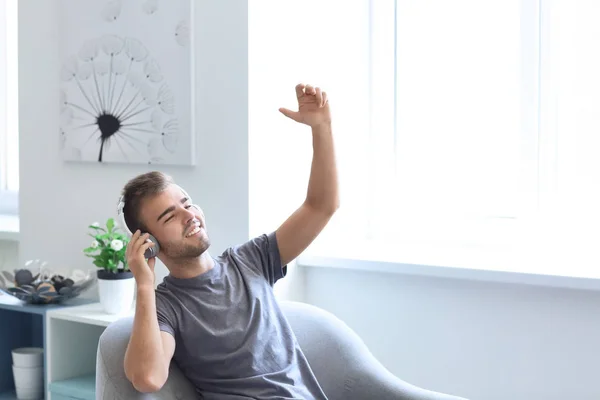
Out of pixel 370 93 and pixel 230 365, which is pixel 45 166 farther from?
pixel 230 365

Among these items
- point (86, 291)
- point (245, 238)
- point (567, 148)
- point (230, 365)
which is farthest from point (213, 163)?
point (567, 148)

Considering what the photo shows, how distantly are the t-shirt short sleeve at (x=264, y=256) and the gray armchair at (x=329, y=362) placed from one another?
0.14 m

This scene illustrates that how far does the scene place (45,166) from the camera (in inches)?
134

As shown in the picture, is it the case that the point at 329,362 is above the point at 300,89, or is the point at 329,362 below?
below

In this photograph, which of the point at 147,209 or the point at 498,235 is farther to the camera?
the point at 498,235

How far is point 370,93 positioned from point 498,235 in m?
0.69

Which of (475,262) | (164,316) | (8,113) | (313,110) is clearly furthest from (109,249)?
(8,113)

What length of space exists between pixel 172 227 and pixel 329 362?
566 millimetres

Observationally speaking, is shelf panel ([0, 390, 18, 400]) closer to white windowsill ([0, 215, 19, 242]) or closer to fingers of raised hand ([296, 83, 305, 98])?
white windowsill ([0, 215, 19, 242])

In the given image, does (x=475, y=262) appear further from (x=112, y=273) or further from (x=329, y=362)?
(x=112, y=273)

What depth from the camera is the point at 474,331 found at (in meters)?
2.72

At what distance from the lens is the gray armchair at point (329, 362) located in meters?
2.16

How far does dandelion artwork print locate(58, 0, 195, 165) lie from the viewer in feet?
9.71

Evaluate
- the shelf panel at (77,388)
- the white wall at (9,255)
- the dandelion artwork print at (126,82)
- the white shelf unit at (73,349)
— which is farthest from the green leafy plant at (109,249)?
the white wall at (9,255)
